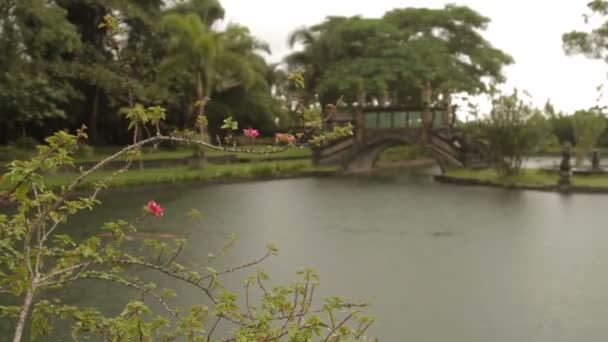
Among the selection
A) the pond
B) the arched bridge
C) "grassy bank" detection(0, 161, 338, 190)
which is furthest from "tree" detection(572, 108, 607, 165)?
"grassy bank" detection(0, 161, 338, 190)

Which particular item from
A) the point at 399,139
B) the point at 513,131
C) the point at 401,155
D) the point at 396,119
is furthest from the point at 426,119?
the point at 401,155

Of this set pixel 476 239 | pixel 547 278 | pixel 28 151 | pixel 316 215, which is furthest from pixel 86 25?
pixel 547 278

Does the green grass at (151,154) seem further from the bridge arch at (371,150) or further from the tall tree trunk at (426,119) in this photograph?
the tall tree trunk at (426,119)

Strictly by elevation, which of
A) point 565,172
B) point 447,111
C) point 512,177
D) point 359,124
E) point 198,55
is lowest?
point 512,177

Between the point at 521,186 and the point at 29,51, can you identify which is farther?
the point at 29,51

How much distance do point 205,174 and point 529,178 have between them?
→ 1090 centimetres

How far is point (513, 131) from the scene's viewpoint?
22.4 meters

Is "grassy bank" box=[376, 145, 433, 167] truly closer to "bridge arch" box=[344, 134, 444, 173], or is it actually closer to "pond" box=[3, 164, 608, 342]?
"bridge arch" box=[344, 134, 444, 173]

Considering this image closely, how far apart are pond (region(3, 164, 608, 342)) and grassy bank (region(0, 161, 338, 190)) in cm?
74

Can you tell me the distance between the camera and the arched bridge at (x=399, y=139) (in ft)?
86.4

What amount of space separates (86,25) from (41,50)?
7194 mm

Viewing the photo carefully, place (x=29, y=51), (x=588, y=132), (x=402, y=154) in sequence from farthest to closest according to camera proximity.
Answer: (x=402, y=154) → (x=588, y=132) → (x=29, y=51)

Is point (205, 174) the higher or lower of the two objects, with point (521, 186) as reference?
higher

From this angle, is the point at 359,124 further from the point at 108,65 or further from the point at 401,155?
the point at 108,65
